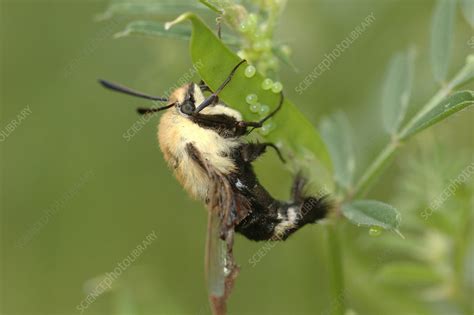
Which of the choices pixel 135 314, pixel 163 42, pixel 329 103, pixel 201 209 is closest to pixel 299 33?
pixel 329 103

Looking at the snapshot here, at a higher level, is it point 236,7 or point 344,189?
point 236,7

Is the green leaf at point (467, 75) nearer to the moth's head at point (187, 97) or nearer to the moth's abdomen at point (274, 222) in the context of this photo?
the moth's abdomen at point (274, 222)

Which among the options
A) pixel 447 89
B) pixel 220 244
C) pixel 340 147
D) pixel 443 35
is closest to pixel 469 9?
pixel 443 35

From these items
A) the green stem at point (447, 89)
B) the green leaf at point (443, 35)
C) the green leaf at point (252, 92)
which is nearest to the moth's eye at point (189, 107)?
the green leaf at point (252, 92)

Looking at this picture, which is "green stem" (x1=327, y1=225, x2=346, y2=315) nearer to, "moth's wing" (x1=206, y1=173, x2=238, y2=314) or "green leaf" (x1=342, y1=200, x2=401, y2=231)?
"green leaf" (x1=342, y1=200, x2=401, y2=231)

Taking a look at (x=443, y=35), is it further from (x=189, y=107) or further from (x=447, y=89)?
(x=189, y=107)

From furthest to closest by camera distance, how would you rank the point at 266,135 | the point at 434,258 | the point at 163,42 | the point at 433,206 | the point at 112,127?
1. the point at 112,127
2. the point at 163,42
3. the point at 434,258
4. the point at 433,206
5. the point at 266,135

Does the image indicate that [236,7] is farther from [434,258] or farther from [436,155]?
[434,258]
